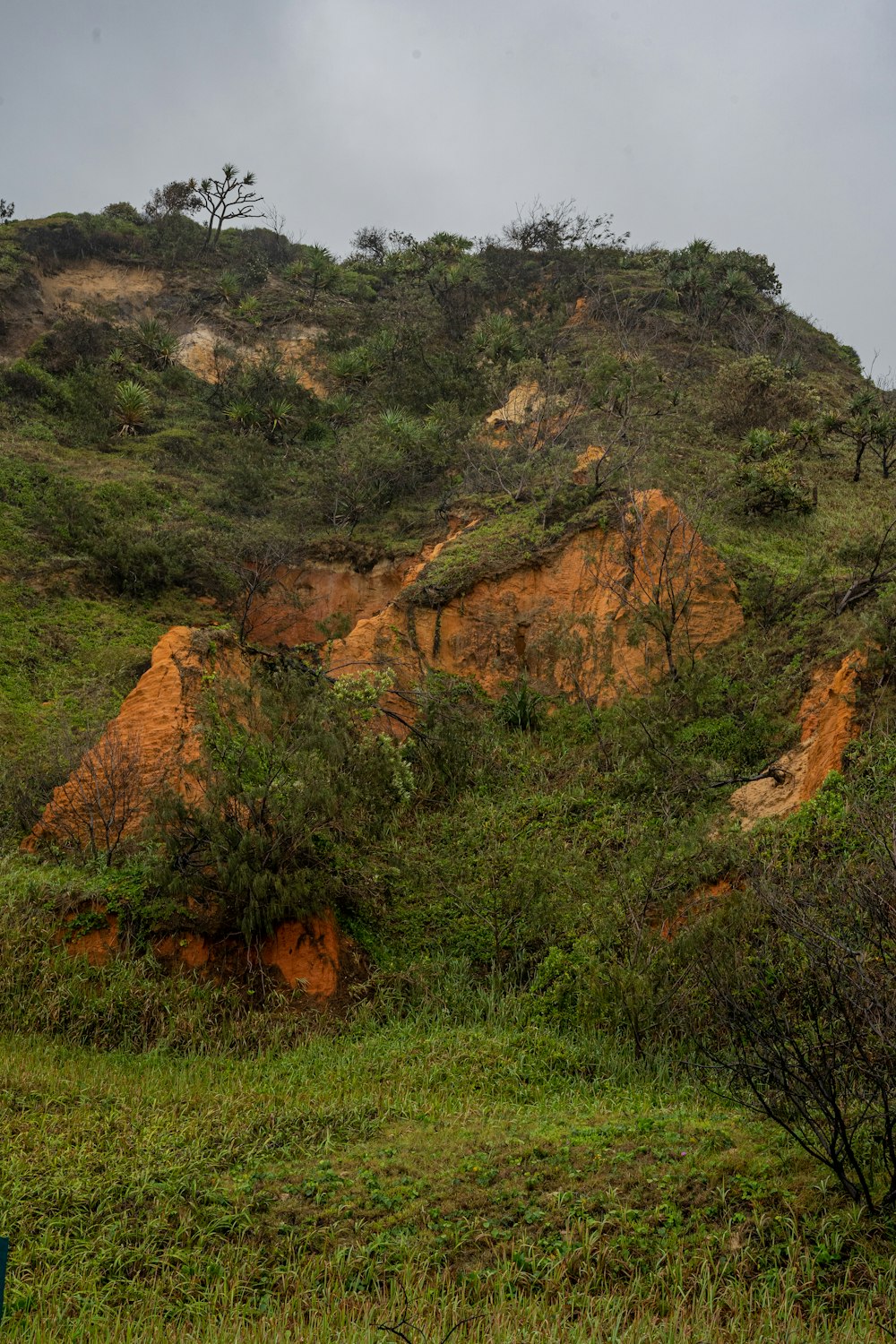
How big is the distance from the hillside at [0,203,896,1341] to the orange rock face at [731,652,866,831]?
0.20 feet

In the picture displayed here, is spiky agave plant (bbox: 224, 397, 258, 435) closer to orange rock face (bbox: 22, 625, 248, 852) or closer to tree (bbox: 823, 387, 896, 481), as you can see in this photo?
tree (bbox: 823, 387, 896, 481)

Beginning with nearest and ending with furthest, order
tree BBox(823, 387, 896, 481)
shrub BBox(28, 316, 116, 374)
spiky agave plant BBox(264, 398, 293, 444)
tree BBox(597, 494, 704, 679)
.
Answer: tree BBox(597, 494, 704, 679) → tree BBox(823, 387, 896, 481) → spiky agave plant BBox(264, 398, 293, 444) → shrub BBox(28, 316, 116, 374)

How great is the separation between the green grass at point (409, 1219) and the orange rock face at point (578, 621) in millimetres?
8849

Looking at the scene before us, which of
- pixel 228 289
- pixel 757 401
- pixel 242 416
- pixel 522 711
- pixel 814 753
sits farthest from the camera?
pixel 228 289

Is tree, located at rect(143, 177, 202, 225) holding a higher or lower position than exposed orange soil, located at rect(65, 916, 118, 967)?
higher

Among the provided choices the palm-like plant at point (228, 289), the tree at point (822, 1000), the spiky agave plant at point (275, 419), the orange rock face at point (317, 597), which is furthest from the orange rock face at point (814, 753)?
the palm-like plant at point (228, 289)

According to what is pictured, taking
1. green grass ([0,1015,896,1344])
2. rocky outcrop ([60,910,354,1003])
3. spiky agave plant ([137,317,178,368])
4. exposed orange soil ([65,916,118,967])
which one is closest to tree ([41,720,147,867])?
exposed orange soil ([65,916,118,967])

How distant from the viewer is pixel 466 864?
1158 cm

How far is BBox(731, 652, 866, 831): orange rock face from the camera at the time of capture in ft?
33.5

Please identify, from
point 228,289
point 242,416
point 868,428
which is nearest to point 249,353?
point 228,289

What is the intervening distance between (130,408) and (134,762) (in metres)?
20.7

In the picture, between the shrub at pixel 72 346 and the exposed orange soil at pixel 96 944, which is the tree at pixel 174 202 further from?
the exposed orange soil at pixel 96 944

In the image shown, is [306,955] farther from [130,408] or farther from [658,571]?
[130,408]

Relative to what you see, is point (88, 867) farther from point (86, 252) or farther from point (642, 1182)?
point (86, 252)
